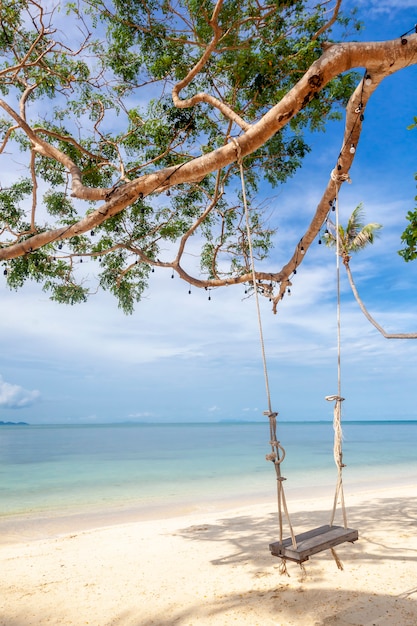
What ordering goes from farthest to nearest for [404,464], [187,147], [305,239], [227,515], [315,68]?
1. [404,464]
2. [227,515]
3. [187,147]
4. [305,239]
5. [315,68]

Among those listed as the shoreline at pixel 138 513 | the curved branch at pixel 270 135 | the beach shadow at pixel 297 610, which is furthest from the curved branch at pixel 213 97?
the shoreline at pixel 138 513

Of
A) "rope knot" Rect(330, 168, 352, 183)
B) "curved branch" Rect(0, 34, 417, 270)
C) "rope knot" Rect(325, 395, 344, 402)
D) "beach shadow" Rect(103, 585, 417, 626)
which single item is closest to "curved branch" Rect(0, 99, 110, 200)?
"curved branch" Rect(0, 34, 417, 270)

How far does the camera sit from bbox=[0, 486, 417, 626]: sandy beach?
2809 mm

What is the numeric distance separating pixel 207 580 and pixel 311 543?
1.24 m

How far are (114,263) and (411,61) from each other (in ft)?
14.8

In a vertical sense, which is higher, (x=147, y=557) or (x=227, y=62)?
(x=227, y=62)

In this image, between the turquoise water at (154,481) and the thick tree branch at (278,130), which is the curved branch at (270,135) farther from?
the turquoise water at (154,481)

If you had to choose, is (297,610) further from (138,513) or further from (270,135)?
(138,513)

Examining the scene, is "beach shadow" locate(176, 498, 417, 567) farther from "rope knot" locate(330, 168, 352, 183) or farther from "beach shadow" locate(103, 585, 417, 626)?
"rope knot" locate(330, 168, 352, 183)

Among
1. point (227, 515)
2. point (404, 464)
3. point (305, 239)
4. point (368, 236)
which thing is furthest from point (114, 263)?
point (404, 464)

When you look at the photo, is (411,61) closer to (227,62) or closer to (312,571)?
(227,62)

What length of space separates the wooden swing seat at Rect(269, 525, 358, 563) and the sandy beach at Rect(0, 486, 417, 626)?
42cm

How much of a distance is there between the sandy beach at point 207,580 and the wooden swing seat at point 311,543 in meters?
0.42

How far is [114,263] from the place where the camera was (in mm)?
6551
